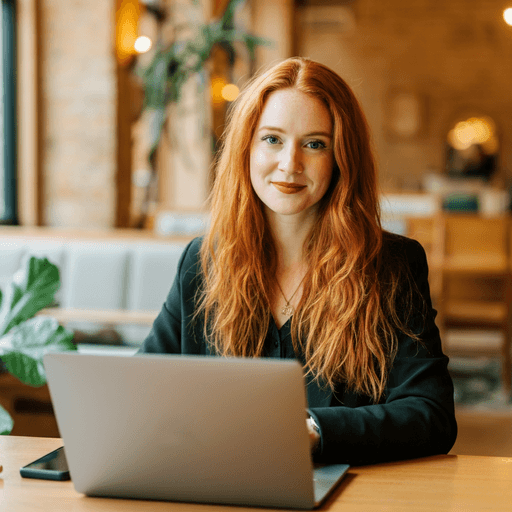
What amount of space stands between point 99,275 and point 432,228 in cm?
223

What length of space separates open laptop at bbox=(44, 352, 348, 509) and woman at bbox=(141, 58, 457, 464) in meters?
0.36

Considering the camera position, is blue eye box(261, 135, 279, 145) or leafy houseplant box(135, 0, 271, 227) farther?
leafy houseplant box(135, 0, 271, 227)

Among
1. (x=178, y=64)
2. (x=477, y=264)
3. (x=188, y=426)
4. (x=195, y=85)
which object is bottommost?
(x=477, y=264)

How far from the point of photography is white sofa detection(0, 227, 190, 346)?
2.91 metres

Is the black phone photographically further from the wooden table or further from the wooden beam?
the wooden beam

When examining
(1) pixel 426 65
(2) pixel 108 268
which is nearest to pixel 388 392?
(2) pixel 108 268

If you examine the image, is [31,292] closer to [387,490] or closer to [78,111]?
[387,490]

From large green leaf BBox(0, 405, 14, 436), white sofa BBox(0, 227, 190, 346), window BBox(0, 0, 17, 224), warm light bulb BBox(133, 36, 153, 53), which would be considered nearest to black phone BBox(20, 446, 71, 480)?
large green leaf BBox(0, 405, 14, 436)

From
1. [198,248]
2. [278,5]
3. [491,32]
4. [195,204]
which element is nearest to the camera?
[198,248]

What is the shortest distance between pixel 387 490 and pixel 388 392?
0.31 meters

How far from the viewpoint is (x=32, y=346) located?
103 cm

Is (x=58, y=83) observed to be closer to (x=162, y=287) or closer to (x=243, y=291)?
(x=162, y=287)

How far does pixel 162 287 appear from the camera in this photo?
2906 millimetres

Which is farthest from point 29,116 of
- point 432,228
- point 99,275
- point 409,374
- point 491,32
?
point 491,32
